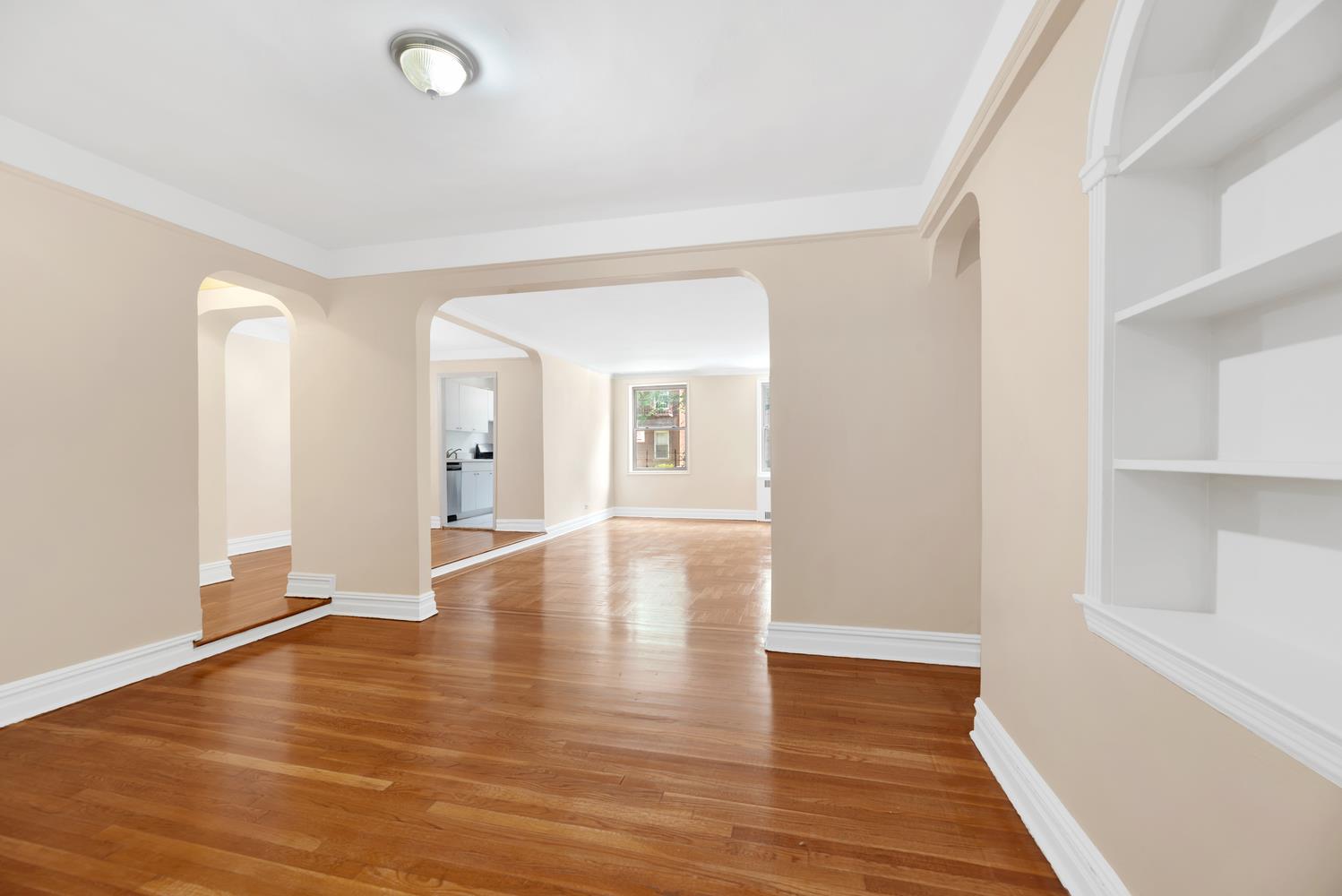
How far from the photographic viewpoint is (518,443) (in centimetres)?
754

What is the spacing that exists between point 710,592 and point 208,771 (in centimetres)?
324

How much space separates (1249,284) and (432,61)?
2411 mm

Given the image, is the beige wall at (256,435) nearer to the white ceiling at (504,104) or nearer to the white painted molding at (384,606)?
the white painted molding at (384,606)

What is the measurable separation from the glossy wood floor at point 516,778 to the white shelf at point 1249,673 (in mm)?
811

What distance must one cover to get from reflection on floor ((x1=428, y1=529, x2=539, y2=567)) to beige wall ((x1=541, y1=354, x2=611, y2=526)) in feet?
2.19

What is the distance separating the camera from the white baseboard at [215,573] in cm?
452

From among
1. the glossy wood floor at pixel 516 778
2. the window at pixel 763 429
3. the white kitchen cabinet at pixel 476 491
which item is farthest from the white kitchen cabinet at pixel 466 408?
the glossy wood floor at pixel 516 778

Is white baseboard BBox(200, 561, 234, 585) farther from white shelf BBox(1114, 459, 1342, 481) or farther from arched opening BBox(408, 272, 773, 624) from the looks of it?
white shelf BBox(1114, 459, 1342, 481)

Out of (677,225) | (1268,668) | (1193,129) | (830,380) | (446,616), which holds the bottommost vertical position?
(446,616)

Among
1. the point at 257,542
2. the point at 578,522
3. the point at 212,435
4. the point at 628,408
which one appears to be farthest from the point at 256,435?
the point at 628,408

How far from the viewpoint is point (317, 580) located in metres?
4.04

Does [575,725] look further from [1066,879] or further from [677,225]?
[677,225]

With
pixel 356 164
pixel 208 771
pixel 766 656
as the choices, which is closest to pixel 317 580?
pixel 208 771

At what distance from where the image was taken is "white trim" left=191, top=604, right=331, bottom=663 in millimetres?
3178
